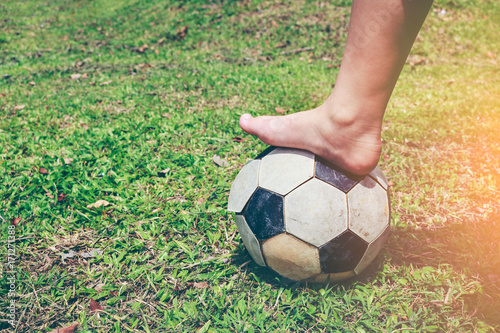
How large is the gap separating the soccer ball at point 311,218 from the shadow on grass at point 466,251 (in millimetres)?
514

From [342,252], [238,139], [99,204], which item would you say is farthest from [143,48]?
[342,252]

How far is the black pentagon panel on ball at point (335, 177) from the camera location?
1.95 metres

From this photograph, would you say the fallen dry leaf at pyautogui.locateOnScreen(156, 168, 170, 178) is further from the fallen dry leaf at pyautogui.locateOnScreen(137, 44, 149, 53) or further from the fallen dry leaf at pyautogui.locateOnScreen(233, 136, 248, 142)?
the fallen dry leaf at pyautogui.locateOnScreen(137, 44, 149, 53)

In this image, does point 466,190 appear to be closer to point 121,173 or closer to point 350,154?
point 350,154

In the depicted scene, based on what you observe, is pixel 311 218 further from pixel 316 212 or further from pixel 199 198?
pixel 199 198

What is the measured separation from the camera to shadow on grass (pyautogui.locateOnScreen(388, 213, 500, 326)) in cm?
204

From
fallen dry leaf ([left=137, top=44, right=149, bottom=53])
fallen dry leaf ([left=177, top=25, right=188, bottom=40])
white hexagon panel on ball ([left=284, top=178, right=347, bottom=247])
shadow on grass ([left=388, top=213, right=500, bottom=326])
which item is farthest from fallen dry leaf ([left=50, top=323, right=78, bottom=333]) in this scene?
fallen dry leaf ([left=177, top=25, right=188, bottom=40])

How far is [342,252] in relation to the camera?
1.90 meters

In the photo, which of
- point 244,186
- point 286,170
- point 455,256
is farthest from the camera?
point 455,256

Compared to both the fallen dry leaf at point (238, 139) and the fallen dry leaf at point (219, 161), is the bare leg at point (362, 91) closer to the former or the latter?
the fallen dry leaf at point (219, 161)

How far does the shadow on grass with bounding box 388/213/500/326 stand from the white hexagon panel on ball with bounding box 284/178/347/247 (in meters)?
0.75

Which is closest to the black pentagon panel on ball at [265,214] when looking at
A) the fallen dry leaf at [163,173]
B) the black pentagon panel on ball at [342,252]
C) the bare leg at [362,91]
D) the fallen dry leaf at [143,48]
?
the black pentagon panel on ball at [342,252]

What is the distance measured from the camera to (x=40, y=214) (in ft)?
8.85

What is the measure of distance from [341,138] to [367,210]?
45 cm
